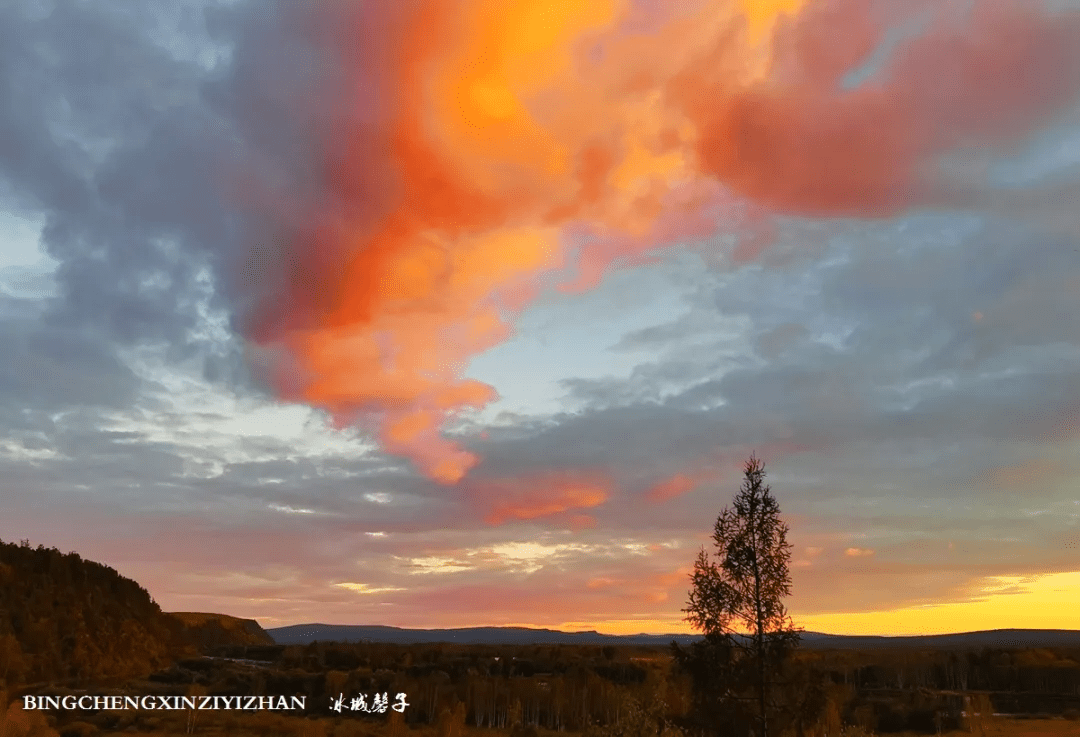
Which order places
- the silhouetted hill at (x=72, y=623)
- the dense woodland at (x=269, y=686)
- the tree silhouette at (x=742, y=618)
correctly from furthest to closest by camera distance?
the silhouetted hill at (x=72, y=623) < the dense woodland at (x=269, y=686) < the tree silhouette at (x=742, y=618)

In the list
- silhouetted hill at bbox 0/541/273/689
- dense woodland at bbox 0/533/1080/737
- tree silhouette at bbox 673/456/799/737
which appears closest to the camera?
tree silhouette at bbox 673/456/799/737

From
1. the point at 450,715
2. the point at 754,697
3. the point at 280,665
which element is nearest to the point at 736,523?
the point at 754,697

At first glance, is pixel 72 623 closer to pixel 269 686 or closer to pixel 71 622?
pixel 71 622

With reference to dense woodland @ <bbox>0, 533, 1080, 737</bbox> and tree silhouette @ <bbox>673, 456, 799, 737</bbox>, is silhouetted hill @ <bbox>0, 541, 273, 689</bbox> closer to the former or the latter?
dense woodland @ <bbox>0, 533, 1080, 737</bbox>

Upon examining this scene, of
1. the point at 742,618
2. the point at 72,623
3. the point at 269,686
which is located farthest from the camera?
the point at 269,686

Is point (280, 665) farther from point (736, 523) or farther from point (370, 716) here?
point (736, 523)

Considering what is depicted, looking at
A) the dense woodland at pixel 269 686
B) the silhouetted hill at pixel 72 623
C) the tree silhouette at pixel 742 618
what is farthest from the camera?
the silhouetted hill at pixel 72 623

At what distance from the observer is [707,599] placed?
3419cm

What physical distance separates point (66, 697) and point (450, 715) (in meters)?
46.7

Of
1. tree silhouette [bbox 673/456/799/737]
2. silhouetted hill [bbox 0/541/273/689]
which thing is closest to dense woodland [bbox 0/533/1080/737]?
silhouetted hill [bbox 0/541/273/689]

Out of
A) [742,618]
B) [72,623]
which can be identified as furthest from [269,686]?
[742,618]

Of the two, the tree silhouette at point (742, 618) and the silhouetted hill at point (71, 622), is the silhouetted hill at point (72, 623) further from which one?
the tree silhouette at point (742, 618)

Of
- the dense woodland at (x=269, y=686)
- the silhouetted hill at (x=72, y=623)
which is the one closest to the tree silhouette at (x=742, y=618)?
the dense woodland at (x=269, y=686)

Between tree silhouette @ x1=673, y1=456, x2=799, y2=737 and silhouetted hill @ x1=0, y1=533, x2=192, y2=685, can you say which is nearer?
tree silhouette @ x1=673, y1=456, x2=799, y2=737
